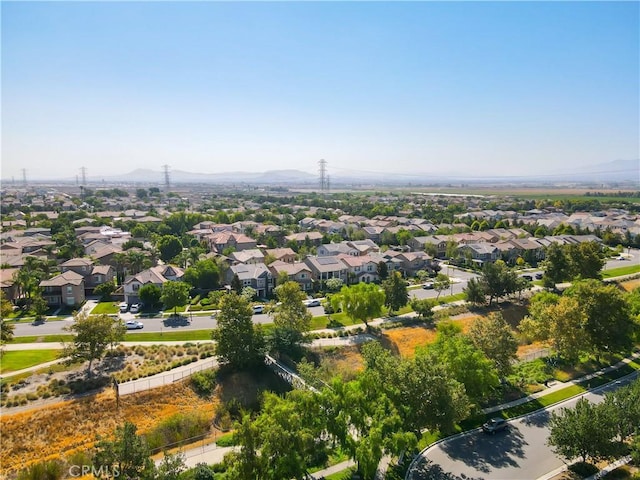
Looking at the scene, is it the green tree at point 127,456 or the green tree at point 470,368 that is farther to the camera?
the green tree at point 470,368

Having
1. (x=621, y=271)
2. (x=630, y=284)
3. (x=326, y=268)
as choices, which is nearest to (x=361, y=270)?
(x=326, y=268)

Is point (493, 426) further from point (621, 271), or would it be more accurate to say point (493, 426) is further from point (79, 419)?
point (621, 271)

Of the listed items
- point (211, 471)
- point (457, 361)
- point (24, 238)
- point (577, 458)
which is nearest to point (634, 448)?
point (577, 458)

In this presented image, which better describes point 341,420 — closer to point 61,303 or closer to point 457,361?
point 457,361

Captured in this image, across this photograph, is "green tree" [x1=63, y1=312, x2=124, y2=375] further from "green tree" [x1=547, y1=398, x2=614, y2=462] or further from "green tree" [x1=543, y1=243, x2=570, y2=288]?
"green tree" [x1=543, y1=243, x2=570, y2=288]

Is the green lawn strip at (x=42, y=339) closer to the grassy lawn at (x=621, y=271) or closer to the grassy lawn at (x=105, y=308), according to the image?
the grassy lawn at (x=105, y=308)

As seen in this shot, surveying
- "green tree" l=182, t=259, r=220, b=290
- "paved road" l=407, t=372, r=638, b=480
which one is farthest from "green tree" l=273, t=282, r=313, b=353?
"green tree" l=182, t=259, r=220, b=290

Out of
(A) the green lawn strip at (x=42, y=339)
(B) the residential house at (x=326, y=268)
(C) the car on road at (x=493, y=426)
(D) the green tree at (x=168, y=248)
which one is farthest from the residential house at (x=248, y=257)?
(C) the car on road at (x=493, y=426)
